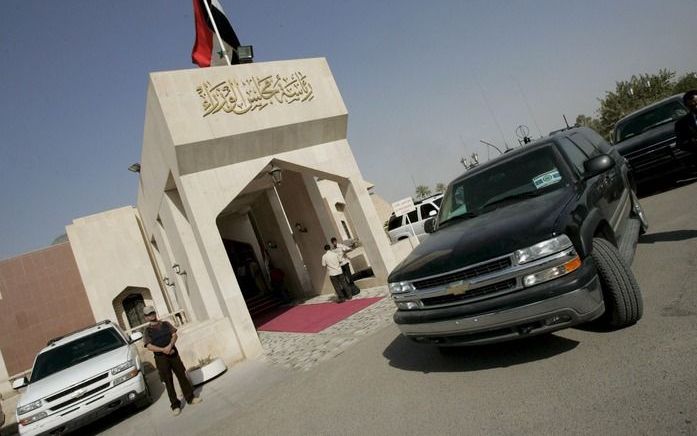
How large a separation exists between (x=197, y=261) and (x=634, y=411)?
9.23m

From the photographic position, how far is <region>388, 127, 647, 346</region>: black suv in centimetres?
311

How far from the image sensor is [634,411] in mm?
2553

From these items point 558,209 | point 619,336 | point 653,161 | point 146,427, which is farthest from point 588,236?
point 653,161

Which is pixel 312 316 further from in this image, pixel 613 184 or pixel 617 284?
pixel 617 284

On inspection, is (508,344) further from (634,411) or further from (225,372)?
(225,372)

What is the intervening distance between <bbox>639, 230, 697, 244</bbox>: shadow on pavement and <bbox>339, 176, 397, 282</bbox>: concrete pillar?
5.77 meters

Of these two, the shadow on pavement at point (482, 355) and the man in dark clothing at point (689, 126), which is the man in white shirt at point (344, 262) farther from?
the man in dark clothing at point (689, 126)

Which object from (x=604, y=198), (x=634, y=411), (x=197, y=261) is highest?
(x=197, y=261)

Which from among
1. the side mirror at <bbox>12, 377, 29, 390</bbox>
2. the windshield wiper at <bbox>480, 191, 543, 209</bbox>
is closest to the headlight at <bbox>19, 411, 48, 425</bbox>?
the side mirror at <bbox>12, 377, 29, 390</bbox>

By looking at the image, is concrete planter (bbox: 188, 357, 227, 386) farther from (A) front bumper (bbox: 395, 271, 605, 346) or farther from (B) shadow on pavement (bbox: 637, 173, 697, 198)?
(B) shadow on pavement (bbox: 637, 173, 697, 198)

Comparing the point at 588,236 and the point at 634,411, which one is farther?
the point at 588,236

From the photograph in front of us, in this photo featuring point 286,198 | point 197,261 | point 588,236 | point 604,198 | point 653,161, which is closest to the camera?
point 588,236

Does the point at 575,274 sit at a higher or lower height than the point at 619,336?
higher

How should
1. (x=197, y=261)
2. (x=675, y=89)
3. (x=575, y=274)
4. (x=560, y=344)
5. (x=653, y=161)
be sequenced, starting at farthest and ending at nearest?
(x=675, y=89) < (x=197, y=261) < (x=653, y=161) < (x=560, y=344) < (x=575, y=274)
